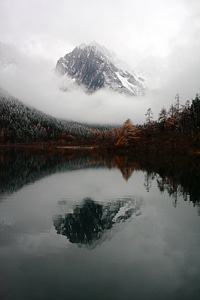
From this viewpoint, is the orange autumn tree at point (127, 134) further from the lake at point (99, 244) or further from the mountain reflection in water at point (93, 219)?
the mountain reflection in water at point (93, 219)

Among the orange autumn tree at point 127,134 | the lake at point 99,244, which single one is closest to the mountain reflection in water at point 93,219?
the lake at point 99,244

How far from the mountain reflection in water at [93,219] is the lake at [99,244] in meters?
0.07

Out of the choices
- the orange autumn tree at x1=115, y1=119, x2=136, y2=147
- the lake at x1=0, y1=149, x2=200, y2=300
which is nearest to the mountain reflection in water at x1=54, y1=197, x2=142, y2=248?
the lake at x1=0, y1=149, x2=200, y2=300

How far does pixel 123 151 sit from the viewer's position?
130 meters

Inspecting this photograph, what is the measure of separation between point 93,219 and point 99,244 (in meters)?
6.07

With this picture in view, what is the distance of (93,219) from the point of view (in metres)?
27.2

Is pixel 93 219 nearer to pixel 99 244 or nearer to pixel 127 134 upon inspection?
pixel 99 244

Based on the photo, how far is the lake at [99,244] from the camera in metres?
15.2

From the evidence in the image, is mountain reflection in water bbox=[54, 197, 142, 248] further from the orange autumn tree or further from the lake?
the orange autumn tree

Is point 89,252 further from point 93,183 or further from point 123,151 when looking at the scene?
point 123,151

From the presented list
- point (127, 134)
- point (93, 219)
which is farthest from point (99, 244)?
point (127, 134)

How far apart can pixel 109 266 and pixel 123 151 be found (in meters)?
113

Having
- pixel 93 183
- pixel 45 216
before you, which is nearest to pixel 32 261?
pixel 45 216

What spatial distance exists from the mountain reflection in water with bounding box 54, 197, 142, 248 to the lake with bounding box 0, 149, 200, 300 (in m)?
0.07
